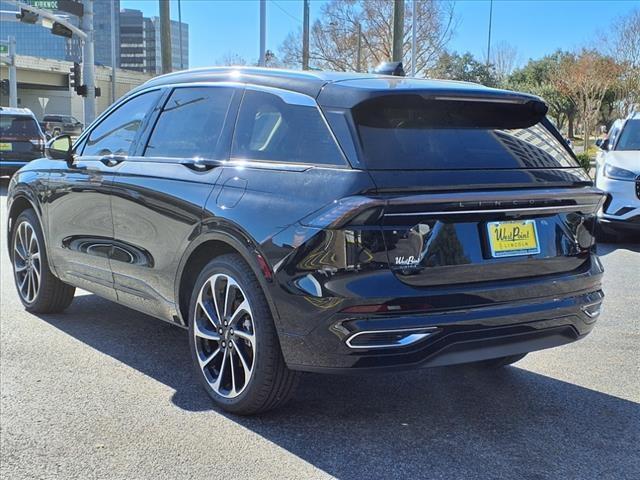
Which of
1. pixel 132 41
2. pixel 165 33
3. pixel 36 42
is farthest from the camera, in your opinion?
pixel 132 41

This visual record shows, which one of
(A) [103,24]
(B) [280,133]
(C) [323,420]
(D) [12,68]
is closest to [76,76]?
(B) [280,133]

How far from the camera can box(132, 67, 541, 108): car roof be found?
3.47 meters

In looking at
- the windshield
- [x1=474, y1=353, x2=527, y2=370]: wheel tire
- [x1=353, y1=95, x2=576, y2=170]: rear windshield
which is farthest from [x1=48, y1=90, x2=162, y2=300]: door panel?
the windshield

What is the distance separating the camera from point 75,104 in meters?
84.3

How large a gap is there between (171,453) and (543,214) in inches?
83.7

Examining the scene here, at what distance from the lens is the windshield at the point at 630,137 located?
1037cm

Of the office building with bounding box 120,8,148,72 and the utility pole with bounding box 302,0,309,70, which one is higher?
the office building with bounding box 120,8,148,72

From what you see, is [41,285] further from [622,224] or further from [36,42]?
[36,42]

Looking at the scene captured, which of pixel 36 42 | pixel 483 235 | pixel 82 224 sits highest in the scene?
pixel 36 42

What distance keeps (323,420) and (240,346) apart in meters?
0.58

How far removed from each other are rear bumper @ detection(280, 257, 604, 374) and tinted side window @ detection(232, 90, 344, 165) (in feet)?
2.55

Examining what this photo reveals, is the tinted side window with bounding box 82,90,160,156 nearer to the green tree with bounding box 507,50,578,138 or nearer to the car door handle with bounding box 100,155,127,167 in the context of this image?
the car door handle with bounding box 100,155,127,167

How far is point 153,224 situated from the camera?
14.3 ft

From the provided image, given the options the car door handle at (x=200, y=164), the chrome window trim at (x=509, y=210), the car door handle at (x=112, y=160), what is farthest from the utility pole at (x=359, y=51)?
the chrome window trim at (x=509, y=210)
